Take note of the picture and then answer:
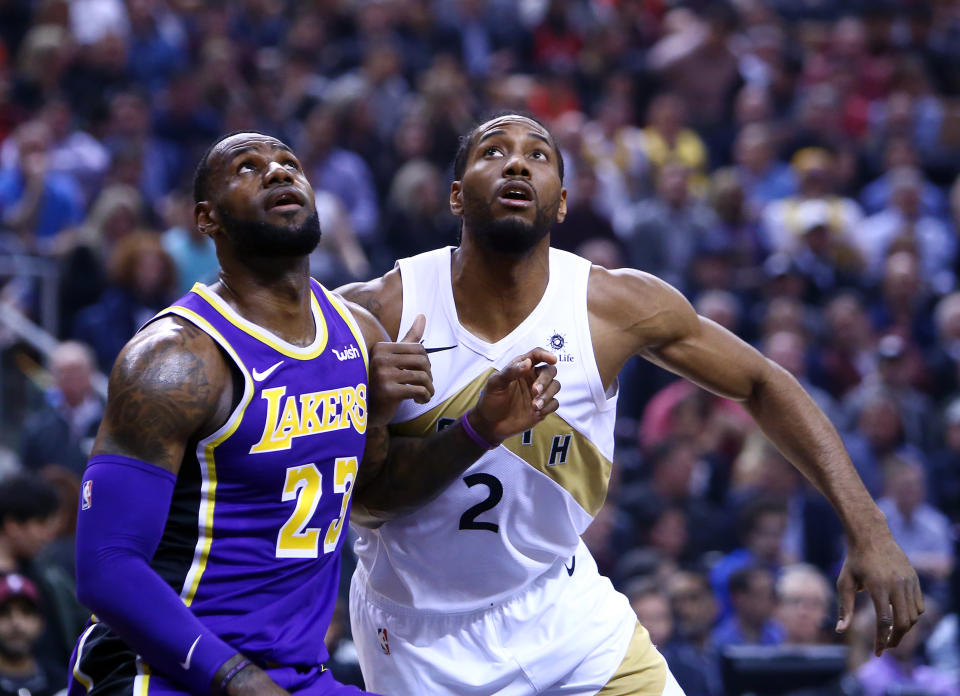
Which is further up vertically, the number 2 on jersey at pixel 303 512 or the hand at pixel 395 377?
the hand at pixel 395 377

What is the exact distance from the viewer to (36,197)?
32.0 feet

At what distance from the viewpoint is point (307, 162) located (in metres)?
10.8

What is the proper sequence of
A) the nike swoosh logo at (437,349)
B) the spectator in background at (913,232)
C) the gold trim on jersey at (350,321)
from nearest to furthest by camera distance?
the gold trim on jersey at (350,321)
the nike swoosh logo at (437,349)
the spectator in background at (913,232)

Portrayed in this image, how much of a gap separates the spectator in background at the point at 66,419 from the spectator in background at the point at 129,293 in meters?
0.58

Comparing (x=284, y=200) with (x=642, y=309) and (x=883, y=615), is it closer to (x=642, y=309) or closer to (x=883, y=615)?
(x=642, y=309)

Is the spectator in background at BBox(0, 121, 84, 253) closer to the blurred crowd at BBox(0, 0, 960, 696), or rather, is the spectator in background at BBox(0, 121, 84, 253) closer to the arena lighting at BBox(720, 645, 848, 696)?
the blurred crowd at BBox(0, 0, 960, 696)

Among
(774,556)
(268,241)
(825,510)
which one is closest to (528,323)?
(268,241)

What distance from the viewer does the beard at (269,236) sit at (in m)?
3.82

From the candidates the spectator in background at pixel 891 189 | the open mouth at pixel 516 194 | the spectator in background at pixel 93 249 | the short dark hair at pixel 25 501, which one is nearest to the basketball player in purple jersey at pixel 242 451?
the open mouth at pixel 516 194

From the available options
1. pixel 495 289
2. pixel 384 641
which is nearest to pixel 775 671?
pixel 384 641

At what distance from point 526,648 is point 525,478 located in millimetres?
544

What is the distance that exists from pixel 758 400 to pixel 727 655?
8.22ft

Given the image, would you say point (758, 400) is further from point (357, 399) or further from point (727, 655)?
point (727, 655)

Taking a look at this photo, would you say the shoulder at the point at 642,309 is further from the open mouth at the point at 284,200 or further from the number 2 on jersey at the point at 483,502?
the open mouth at the point at 284,200
